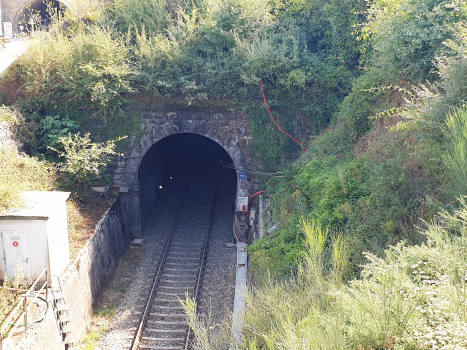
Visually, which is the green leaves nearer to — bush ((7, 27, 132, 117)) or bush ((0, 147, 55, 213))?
bush ((0, 147, 55, 213))

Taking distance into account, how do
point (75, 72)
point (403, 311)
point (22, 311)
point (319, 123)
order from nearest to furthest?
1. point (403, 311)
2. point (22, 311)
3. point (75, 72)
4. point (319, 123)

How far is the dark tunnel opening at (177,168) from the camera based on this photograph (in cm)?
1644

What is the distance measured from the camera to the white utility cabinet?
28.7ft

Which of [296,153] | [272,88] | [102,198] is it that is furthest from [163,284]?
[272,88]

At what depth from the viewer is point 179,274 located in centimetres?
1283

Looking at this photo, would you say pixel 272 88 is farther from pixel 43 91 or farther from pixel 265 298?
pixel 265 298

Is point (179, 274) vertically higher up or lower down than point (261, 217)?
lower down

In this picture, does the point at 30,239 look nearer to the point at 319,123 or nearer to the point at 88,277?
the point at 88,277

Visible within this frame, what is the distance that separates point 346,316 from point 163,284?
8.80 m

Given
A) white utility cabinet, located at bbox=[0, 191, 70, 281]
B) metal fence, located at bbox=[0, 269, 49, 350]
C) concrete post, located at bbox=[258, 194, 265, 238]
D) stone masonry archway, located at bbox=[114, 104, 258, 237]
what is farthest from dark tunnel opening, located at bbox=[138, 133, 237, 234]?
metal fence, located at bbox=[0, 269, 49, 350]

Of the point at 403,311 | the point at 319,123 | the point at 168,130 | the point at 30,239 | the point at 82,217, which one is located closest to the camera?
the point at 403,311

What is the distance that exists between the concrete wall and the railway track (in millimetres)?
1449

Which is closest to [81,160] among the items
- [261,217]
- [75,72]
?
[75,72]

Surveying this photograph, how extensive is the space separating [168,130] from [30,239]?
279 inches
